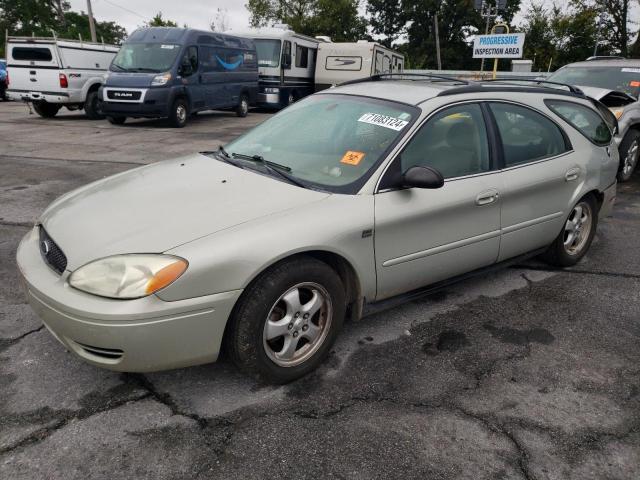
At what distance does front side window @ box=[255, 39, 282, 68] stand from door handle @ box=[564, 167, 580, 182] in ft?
50.2

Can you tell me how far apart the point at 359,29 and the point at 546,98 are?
170 ft

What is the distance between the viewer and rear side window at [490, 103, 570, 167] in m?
3.57

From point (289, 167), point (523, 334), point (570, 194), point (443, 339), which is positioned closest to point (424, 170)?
point (289, 167)

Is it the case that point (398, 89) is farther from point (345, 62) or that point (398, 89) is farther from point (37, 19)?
point (37, 19)

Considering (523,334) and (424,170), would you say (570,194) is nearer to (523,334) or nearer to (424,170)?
(523,334)

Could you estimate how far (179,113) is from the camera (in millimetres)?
13453

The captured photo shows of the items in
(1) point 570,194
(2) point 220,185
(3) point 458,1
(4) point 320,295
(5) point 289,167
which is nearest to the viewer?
(4) point 320,295

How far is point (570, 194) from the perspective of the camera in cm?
402

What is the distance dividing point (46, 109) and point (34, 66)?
158 centimetres

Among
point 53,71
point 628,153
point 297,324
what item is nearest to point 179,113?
point 53,71

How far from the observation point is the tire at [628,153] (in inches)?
293

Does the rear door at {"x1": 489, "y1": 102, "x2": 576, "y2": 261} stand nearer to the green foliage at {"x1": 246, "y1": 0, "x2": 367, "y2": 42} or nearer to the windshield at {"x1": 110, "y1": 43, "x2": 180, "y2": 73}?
the windshield at {"x1": 110, "y1": 43, "x2": 180, "y2": 73}

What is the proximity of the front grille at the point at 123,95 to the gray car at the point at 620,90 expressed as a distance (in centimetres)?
912

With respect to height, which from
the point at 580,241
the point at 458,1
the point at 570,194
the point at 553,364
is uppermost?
the point at 458,1
